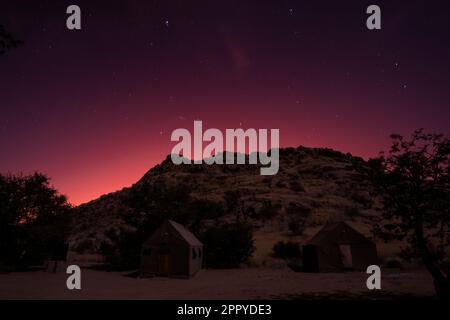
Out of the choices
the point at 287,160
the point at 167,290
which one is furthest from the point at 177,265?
the point at 287,160

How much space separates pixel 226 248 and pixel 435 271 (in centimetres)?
2454

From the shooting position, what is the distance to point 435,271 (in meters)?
14.9

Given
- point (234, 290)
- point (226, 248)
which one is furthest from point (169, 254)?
point (226, 248)

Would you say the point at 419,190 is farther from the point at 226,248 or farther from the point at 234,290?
the point at 226,248

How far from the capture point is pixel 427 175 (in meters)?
15.9

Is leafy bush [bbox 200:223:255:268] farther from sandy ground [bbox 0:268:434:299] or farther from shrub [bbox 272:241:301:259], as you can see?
sandy ground [bbox 0:268:434:299]

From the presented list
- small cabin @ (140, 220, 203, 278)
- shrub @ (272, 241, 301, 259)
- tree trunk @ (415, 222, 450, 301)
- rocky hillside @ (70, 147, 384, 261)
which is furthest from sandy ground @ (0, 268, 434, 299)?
shrub @ (272, 241, 301, 259)

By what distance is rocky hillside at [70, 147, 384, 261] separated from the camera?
41.1 metres

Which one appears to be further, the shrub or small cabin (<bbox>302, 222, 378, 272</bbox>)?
the shrub

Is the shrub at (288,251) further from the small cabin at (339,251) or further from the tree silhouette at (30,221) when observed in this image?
the tree silhouette at (30,221)

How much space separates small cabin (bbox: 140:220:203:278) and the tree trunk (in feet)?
55.8

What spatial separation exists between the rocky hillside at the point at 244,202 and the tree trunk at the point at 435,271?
11.5 feet

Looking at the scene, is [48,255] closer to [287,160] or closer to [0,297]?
[0,297]

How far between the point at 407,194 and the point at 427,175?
3.88 feet
